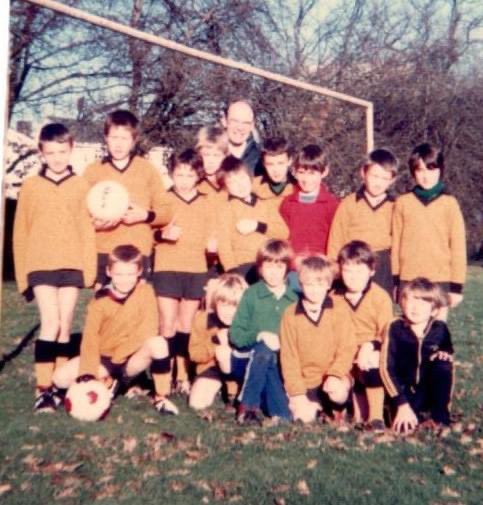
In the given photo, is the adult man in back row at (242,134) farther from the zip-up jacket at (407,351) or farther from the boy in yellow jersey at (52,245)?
the zip-up jacket at (407,351)

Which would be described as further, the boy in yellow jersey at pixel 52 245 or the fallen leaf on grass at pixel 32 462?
the boy in yellow jersey at pixel 52 245

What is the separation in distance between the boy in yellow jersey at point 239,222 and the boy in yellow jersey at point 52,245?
1081 mm

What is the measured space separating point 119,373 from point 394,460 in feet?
7.09

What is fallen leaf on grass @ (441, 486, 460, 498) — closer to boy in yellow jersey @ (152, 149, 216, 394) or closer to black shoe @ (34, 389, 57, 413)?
boy in yellow jersey @ (152, 149, 216, 394)

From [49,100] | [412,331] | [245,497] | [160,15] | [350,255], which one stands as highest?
[160,15]

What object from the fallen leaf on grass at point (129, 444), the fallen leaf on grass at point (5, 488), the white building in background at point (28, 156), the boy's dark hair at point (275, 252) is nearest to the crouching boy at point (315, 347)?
the boy's dark hair at point (275, 252)

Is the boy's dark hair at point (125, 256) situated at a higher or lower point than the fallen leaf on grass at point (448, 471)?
higher

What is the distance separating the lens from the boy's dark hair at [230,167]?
616 cm

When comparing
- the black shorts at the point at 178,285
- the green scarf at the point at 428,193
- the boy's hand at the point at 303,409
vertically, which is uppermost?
the green scarf at the point at 428,193

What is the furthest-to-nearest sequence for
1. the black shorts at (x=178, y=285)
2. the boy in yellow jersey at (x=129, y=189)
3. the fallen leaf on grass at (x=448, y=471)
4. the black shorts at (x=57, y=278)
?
the black shorts at (x=178, y=285), the boy in yellow jersey at (x=129, y=189), the black shorts at (x=57, y=278), the fallen leaf on grass at (x=448, y=471)

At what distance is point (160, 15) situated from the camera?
15.9m

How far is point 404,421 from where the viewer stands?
5.02 m

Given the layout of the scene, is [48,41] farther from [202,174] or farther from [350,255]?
[350,255]

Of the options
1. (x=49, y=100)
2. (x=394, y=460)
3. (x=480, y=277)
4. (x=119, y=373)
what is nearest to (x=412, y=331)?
(x=394, y=460)
